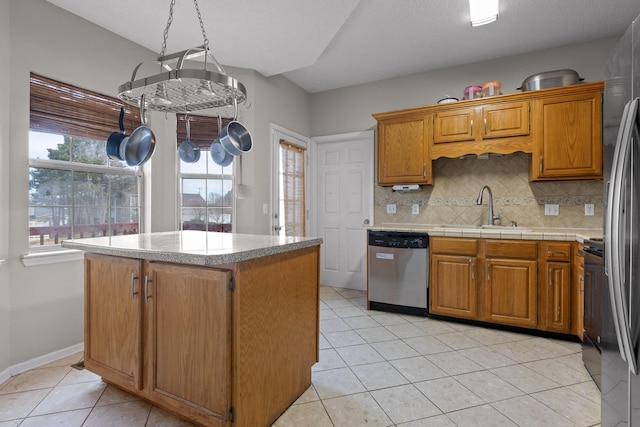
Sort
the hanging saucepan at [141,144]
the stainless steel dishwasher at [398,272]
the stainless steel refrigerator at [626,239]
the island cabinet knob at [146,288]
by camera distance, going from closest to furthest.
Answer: the stainless steel refrigerator at [626,239]
the island cabinet knob at [146,288]
the hanging saucepan at [141,144]
the stainless steel dishwasher at [398,272]

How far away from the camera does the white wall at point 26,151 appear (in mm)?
2148

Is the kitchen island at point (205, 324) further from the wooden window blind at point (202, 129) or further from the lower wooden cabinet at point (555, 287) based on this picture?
the lower wooden cabinet at point (555, 287)

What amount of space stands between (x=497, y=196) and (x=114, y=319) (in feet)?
12.0

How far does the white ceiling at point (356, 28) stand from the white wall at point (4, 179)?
1.68 ft

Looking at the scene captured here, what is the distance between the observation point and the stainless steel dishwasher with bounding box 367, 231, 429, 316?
3.26 metres

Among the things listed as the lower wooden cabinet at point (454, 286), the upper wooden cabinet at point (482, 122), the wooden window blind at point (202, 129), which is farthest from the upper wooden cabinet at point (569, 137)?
the wooden window blind at point (202, 129)

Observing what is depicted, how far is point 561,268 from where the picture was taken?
8.91 ft

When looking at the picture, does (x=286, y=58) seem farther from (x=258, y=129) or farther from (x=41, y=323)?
(x=41, y=323)

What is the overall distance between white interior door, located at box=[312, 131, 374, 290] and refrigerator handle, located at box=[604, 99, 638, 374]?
10.2 ft

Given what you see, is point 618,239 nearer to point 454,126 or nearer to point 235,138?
point 235,138

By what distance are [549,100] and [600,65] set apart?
747 mm

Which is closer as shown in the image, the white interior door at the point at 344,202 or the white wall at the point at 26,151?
the white wall at the point at 26,151

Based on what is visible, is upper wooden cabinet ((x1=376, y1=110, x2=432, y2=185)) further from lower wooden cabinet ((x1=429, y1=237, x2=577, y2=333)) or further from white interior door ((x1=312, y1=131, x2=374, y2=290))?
lower wooden cabinet ((x1=429, y1=237, x2=577, y2=333))

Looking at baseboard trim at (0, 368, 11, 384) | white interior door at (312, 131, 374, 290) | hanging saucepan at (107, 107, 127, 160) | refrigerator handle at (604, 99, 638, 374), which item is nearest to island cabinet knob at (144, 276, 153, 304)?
hanging saucepan at (107, 107, 127, 160)
